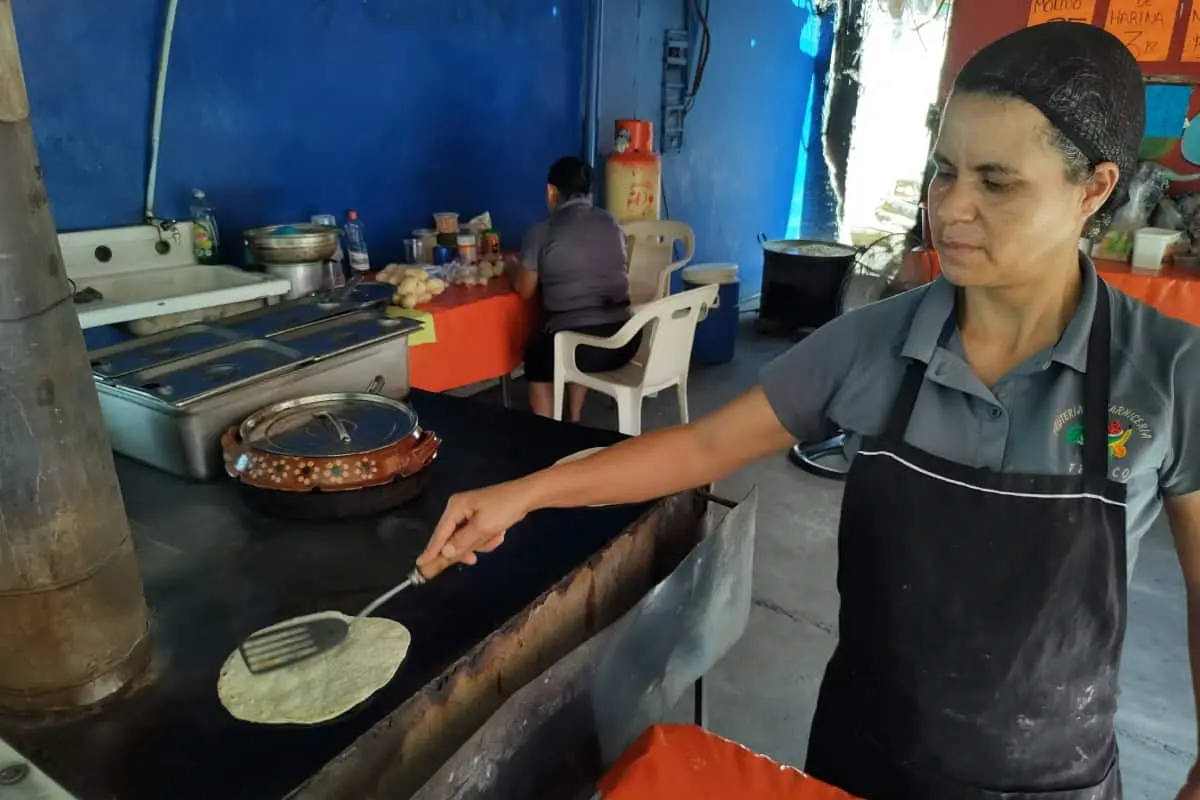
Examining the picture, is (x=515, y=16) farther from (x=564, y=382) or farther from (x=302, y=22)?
(x=564, y=382)

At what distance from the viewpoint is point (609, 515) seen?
4.37ft

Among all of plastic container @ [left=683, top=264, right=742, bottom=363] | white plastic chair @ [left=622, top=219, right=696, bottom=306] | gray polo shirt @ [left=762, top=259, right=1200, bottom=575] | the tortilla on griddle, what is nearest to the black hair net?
gray polo shirt @ [left=762, top=259, right=1200, bottom=575]

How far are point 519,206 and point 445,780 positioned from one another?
12.5 feet

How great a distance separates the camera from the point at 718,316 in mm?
4988

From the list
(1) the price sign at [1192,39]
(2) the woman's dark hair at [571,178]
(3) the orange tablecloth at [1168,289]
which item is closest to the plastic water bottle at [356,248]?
(2) the woman's dark hair at [571,178]

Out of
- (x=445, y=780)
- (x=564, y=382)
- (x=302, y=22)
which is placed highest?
(x=302, y=22)

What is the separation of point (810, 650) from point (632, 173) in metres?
2.98

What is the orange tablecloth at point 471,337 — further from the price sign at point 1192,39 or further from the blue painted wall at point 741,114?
the price sign at point 1192,39

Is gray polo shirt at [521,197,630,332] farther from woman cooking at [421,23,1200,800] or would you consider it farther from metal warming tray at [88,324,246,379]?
woman cooking at [421,23,1200,800]

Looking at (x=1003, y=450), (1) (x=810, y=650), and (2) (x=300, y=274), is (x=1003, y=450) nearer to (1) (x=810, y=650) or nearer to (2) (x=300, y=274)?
(1) (x=810, y=650)

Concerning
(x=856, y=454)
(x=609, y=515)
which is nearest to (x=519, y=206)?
(x=609, y=515)

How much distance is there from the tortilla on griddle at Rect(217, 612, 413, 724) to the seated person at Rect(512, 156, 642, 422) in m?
2.37

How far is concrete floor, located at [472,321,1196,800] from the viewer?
209cm

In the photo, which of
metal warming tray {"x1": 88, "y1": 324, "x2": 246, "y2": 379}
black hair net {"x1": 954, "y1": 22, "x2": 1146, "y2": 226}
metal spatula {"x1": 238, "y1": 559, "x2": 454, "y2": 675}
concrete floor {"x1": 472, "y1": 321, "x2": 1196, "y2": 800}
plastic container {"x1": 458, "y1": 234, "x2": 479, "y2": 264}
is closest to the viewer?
black hair net {"x1": 954, "y1": 22, "x2": 1146, "y2": 226}
